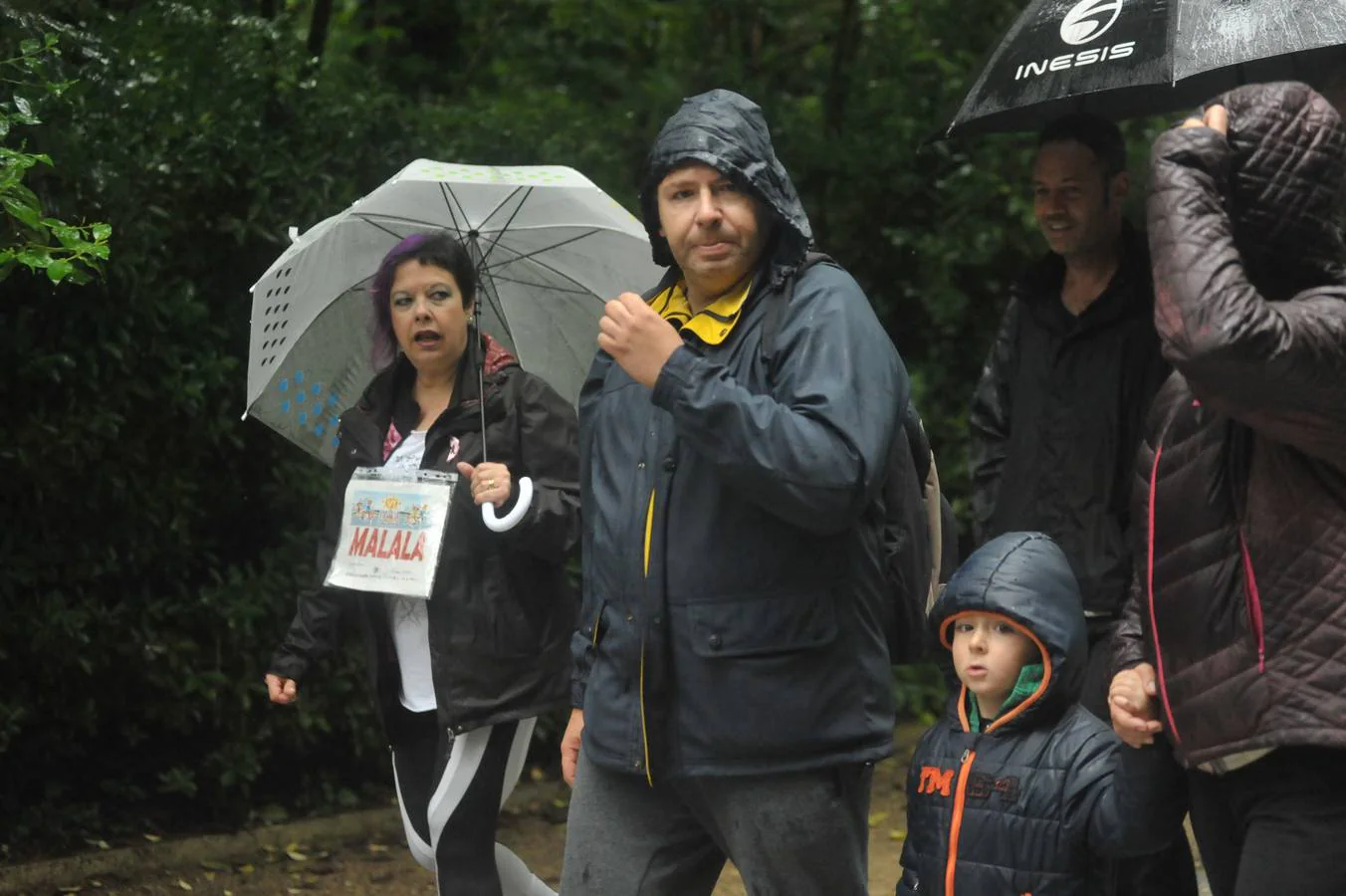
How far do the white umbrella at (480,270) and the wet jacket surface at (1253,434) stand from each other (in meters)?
2.45

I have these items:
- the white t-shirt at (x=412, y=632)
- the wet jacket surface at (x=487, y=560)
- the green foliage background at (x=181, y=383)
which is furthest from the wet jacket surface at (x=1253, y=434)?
the green foliage background at (x=181, y=383)

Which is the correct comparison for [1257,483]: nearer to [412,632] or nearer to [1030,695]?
[1030,695]

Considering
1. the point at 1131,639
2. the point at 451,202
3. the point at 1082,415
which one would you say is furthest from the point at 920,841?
the point at 451,202

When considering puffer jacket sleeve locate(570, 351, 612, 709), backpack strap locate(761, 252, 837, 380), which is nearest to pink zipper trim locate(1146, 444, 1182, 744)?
backpack strap locate(761, 252, 837, 380)

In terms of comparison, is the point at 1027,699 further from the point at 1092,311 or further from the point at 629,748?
the point at 1092,311

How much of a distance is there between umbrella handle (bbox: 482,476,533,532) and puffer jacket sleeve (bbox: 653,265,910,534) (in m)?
1.39

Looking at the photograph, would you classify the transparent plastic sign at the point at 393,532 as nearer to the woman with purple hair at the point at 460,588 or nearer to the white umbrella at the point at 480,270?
the woman with purple hair at the point at 460,588

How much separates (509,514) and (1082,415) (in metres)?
1.51

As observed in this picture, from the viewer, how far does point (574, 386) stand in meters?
5.56

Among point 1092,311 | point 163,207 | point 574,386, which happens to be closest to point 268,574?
point 163,207

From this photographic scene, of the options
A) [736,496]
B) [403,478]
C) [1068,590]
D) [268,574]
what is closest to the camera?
[736,496]

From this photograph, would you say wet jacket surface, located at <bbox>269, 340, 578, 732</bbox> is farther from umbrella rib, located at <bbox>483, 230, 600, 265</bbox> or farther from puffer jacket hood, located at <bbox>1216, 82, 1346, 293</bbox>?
puffer jacket hood, located at <bbox>1216, 82, 1346, 293</bbox>

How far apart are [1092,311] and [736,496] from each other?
186 centimetres

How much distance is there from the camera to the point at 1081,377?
196 inches
